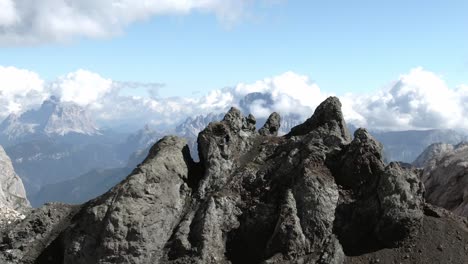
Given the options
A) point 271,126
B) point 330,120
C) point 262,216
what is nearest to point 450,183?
point 271,126

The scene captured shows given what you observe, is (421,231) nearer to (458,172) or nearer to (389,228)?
(389,228)

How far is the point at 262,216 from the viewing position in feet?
133

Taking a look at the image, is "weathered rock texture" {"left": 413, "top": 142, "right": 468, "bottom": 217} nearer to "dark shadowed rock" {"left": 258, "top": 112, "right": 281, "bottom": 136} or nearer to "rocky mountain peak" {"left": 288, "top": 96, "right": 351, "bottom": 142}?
"dark shadowed rock" {"left": 258, "top": 112, "right": 281, "bottom": 136}

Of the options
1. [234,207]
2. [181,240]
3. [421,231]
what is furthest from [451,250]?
[181,240]

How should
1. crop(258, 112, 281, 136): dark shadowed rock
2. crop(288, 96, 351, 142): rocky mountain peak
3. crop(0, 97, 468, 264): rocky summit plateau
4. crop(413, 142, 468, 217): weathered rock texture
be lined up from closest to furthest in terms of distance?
1. crop(0, 97, 468, 264): rocky summit plateau
2. crop(288, 96, 351, 142): rocky mountain peak
3. crop(258, 112, 281, 136): dark shadowed rock
4. crop(413, 142, 468, 217): weathered rock texture

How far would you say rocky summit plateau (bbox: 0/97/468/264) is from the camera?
123 feet

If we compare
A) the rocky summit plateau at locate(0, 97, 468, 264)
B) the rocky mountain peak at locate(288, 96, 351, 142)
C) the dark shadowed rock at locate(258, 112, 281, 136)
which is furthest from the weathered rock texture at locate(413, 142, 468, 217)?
the rocky summit plateau at locate(0, 97, 468, 264)

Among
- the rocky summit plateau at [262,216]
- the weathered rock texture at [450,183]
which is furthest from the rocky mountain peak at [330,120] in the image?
the weathered rock texture at [450,183]

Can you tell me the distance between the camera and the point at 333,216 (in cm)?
3881

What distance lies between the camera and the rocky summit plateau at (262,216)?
37.5 metres

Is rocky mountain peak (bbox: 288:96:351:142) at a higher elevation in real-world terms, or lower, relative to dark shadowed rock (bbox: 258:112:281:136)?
lower

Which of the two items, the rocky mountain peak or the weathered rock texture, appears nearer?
the rocky mountain peak

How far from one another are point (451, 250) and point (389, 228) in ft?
15.1

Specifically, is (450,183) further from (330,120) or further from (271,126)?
(330,120)
